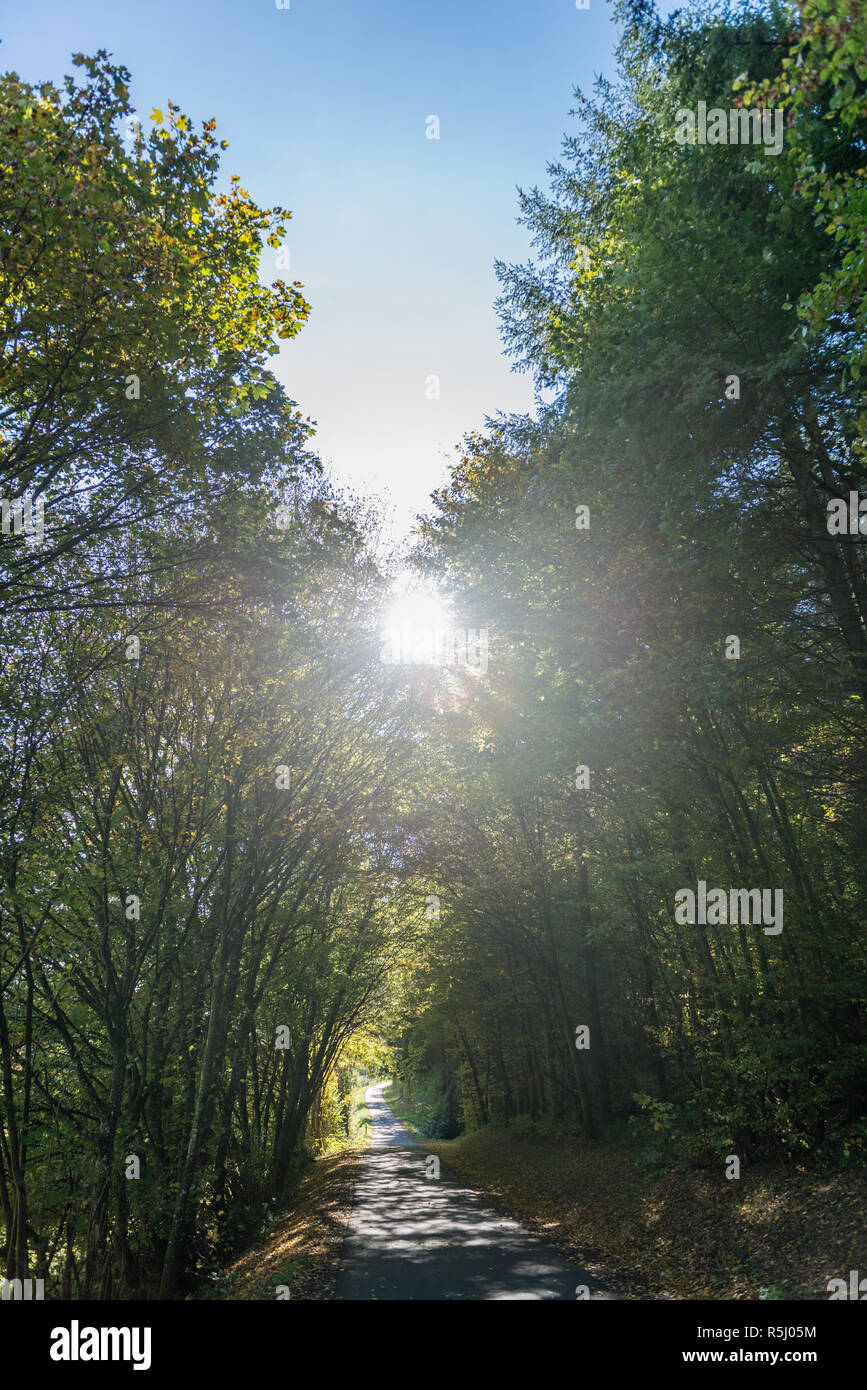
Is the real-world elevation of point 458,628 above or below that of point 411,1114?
above

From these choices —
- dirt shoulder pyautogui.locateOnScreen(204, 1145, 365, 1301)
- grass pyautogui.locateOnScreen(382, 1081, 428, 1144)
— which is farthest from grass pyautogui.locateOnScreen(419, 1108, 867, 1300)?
grass pyautogui.locateOnScreen(382, 1081, 428, 1144)

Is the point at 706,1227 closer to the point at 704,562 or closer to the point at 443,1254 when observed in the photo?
the point at 443,1254

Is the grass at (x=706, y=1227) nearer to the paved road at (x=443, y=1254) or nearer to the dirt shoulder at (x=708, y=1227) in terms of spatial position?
the dirt shoulder at (x=708, y=1227)

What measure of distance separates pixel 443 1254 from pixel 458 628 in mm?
10273

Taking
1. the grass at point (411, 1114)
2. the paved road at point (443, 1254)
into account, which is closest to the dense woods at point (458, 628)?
the paved road at point (443, 1254)

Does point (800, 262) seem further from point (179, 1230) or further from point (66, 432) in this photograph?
point (179, 1230)

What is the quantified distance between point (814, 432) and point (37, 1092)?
53.9ft

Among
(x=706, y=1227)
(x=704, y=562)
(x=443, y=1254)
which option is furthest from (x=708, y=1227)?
(x=704, y=562)

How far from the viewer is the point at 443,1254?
963cm

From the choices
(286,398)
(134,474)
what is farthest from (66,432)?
(286,398)

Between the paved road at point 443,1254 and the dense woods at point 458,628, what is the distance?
9.71ft

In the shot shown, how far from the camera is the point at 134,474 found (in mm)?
6629
